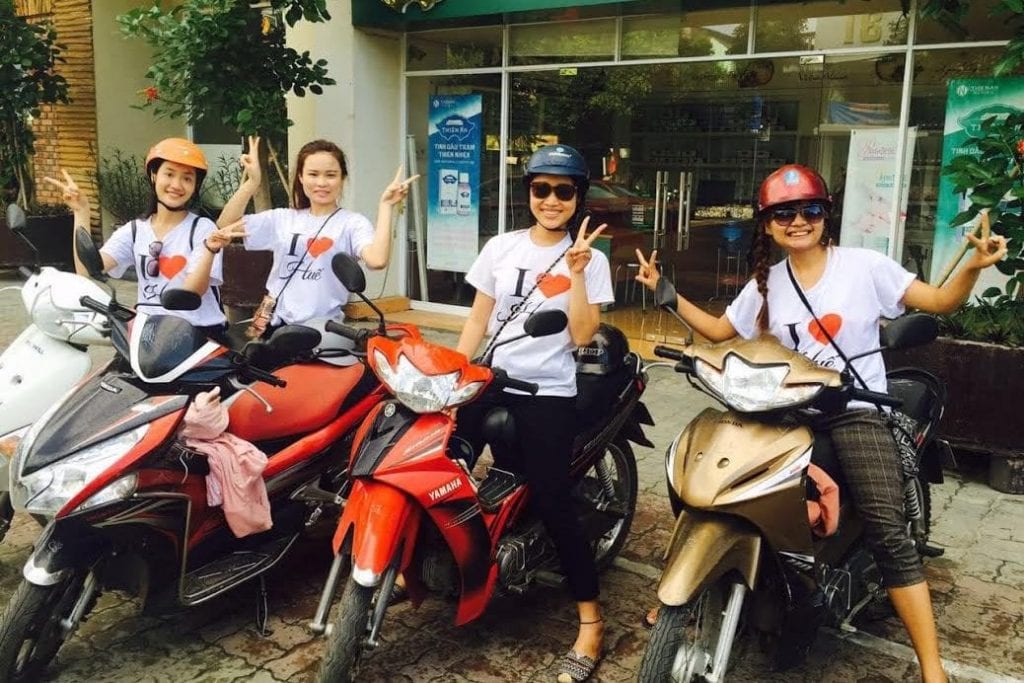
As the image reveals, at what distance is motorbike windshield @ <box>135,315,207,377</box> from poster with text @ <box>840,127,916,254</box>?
5832mm

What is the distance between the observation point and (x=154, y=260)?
3.96m

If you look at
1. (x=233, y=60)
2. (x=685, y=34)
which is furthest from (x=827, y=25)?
(x=233, y=60)

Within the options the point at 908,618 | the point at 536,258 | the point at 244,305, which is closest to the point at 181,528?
the point at 536,258

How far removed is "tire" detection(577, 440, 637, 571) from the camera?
157 inches

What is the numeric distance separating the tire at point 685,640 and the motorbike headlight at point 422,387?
908 millimetres

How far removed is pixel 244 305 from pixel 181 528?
19.1 feet

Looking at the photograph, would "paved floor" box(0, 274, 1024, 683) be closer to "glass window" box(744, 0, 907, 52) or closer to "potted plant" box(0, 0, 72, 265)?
"glass window" box(744, 0, 907, 52)

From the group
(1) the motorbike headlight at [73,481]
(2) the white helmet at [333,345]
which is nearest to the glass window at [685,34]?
(2) the white helmet at [333,345]

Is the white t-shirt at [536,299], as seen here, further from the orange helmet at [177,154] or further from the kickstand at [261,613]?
the orange helmet at [177,154]

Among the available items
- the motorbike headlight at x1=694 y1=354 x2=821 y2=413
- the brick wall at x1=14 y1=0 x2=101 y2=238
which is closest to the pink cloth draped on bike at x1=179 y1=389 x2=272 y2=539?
the motorbike headlight at x1=694 y1=354 x2=821 y2=413

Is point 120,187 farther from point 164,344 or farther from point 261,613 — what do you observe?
point 164,344

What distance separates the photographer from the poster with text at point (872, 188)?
7312mm

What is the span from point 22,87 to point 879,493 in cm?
1147

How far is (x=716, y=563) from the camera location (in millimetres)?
2627
